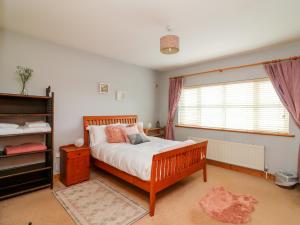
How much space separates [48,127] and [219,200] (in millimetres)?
2893

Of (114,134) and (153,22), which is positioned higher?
(153,22)

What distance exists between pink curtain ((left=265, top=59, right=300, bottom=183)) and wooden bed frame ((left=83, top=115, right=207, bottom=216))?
1637 millimetres

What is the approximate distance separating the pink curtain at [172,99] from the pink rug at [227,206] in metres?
2.30

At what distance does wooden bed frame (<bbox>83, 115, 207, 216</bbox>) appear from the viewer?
220cm

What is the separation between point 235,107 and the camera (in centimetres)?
385

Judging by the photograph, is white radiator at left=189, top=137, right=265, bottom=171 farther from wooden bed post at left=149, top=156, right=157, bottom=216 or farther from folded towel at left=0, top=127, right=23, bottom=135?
folded towel at left=0, top=127, right=23, bottom=135

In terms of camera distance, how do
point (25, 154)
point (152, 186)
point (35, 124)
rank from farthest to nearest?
point (25, 154)
point (35, 124)
point (152, 186)

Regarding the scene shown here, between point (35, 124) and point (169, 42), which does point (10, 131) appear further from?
point (169, 42)

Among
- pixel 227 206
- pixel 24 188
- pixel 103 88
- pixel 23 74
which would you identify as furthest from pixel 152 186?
pixel 23 74

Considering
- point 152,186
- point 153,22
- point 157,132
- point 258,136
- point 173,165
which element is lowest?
point 152,186

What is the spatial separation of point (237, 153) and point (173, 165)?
75.1 inches

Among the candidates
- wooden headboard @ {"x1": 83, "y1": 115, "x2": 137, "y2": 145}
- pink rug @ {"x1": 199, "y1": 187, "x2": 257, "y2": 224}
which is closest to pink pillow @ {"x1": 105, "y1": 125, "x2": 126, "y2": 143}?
wooden headboard @ {"x1": 83, "y1": 115, "x2": 137, "y2": 145}

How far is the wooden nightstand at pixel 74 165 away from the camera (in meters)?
2.89

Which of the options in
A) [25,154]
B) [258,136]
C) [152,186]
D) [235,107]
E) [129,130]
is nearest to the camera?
[152,186]
